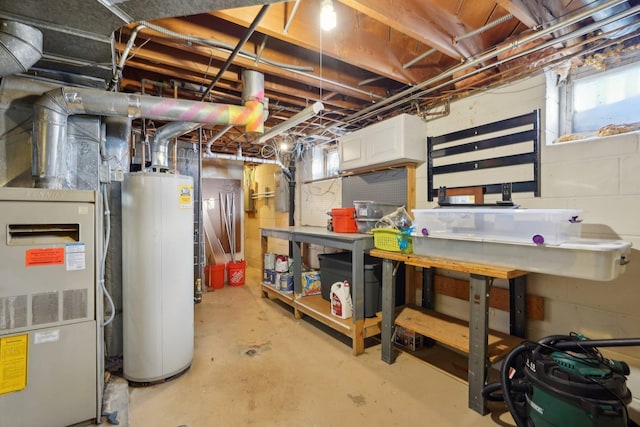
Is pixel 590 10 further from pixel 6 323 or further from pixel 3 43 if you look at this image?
pixel 6 323

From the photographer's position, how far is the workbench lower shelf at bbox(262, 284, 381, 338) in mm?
2477

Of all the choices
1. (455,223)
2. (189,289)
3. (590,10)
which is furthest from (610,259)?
(189,289)

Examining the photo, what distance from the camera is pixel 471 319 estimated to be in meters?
1.75

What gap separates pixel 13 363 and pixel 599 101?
380 cm

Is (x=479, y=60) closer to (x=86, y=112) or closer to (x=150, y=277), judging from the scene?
(x=86, y=112)

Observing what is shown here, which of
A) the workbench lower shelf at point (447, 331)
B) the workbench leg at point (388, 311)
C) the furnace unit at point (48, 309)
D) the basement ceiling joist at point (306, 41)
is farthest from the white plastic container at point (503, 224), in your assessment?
the furnace unit at point (48, 309)

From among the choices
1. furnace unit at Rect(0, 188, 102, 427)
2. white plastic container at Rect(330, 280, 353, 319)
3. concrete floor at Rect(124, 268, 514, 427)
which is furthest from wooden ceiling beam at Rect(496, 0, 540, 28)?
furnace unit at Rect(0, 188, 102, 427)

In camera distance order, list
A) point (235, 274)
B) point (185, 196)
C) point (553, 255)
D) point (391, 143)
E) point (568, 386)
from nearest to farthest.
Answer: point (568, 386) → point (553, 255) → point (185, 196) → point (391, 143) → point (235, 274)

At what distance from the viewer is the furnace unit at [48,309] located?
1435 millimetres

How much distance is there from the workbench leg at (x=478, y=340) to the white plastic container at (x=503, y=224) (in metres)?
0.31

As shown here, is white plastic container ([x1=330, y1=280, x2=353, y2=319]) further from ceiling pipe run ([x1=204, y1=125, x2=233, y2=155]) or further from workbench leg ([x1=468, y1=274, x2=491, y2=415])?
ceiling pipe run ([x1=204, y1=125, x2=233, y2=155])

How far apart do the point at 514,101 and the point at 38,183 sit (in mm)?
3252

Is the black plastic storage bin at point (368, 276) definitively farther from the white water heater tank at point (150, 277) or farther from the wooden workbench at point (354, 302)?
the white water heater tank at point (150, 277)

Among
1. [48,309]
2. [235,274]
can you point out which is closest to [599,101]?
[48,309]
